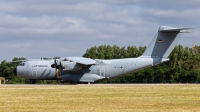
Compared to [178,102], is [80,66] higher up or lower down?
higher up

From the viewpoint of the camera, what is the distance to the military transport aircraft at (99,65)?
168 feet

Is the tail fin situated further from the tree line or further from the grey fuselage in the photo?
the tree line

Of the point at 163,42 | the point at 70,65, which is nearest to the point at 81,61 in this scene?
the point at 70,65

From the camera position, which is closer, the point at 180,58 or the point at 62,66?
the point at 62,66

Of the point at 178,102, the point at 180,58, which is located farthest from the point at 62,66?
the point at 180,58

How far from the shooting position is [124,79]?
67.7 meters

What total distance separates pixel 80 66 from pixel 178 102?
28712mm

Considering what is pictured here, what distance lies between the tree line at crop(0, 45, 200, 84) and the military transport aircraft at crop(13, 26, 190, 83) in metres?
2.99

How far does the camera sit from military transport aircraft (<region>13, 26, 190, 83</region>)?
168 feet

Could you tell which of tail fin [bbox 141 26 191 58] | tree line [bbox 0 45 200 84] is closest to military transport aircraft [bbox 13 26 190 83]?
tail fin [bbox 141 26 191 58]

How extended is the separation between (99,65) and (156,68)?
68.5 feet

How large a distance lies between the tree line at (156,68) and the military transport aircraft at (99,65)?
2991mm

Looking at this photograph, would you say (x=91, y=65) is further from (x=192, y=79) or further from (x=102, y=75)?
(x=192, y=79)

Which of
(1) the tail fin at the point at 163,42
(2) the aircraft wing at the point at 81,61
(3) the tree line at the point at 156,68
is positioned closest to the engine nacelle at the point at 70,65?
(2) the aircraft wing at the point at 81,61
